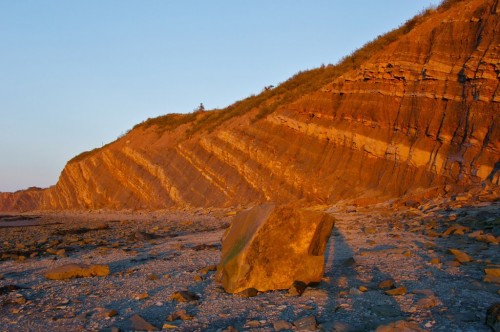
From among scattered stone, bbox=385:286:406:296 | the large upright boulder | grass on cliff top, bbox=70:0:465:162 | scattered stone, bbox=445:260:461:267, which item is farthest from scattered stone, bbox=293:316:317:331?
grass on cliff top, bbox=70:0:465:162

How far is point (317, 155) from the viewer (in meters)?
19.5

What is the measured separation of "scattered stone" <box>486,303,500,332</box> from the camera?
11.8ft

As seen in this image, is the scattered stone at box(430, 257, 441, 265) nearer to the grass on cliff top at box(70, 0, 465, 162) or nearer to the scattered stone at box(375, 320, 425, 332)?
the scattered stone at box(375, 320, 425, 332)

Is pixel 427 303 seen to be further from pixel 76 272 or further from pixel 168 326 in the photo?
pixel 76 272

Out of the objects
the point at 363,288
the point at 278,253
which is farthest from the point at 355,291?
the point at 278,253

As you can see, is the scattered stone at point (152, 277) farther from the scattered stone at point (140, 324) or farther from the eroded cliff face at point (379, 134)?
the eroded cliff face at point (379, 134)

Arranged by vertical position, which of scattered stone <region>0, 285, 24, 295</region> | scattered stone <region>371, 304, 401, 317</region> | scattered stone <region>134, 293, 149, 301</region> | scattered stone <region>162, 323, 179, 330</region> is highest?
scattered stone <region>0, 285, 24, 295</region>

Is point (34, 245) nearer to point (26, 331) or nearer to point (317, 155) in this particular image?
point (26, 331)

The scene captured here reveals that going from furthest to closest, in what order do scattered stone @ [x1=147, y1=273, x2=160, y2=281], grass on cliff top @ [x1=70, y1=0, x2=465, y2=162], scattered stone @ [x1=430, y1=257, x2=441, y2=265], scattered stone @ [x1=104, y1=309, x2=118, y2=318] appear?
grass on cliff top @ [x1=70, y1=0, x2=465, y2=162] < scattered stone @ [x1=147, y1=273, x2=160, y2=281] < scattered stone @ [x1=430, y1=257, x2=441, y2=265] < scattered stone @ [x1=104, y1=309, x2=118, y2=318]

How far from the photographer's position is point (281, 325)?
4277 millimetres

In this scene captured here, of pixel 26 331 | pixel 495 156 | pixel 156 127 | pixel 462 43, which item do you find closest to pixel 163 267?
pixel 26 331

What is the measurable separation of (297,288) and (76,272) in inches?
157

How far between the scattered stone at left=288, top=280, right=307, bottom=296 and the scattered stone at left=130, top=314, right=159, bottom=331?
1.81 m

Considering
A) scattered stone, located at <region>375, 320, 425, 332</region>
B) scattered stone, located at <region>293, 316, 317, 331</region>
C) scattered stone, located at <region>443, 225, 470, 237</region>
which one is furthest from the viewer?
scattered stone, located at <region>443, 225, 470, 237</region>
